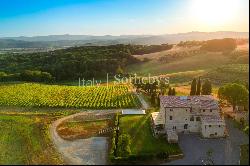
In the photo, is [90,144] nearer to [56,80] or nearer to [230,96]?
[230,96]

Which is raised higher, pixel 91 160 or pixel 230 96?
pixel 230 96

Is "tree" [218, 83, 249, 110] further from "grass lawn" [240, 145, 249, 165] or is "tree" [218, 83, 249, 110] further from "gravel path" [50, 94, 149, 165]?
"gravel path" [50, 94, 149, 165]

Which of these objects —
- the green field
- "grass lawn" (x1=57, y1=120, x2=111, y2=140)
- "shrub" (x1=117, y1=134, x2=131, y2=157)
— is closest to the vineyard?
the green field

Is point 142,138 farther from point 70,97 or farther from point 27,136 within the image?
point 70,97

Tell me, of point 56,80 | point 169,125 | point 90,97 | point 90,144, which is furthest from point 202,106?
point 56,80

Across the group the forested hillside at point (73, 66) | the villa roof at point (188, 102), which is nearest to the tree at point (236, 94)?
the villa roof at point (188, 102)

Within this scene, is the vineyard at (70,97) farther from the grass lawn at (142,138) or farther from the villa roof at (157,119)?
the villa roof at (157,119)
